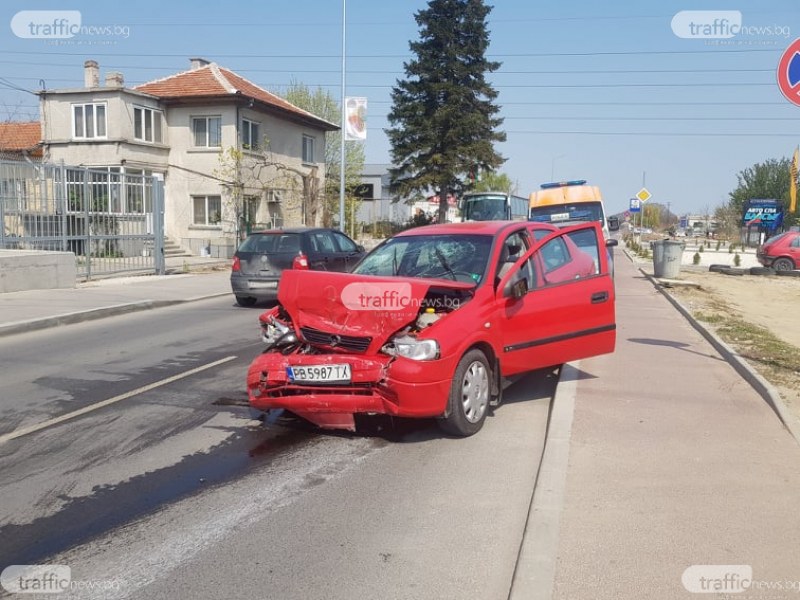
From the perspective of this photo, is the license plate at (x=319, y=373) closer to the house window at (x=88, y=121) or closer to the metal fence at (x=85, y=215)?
the metal fence at (x=85, y=215)

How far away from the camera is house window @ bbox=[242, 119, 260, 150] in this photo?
3200 cm

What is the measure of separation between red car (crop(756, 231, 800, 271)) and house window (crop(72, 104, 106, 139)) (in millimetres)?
25900

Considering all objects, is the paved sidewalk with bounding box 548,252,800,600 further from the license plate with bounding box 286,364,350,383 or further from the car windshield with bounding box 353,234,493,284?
the license plate with bounding box 286,364,350,383

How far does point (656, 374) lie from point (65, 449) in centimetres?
593

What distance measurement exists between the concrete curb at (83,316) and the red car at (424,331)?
6.80 metres

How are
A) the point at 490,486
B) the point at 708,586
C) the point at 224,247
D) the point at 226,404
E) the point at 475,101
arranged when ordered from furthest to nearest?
the point at 475,101 < the point at 224,247 < the point at 226,404 < the point at 490,486 < the point at 708,586

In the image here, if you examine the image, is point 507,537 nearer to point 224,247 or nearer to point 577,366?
point 577,366

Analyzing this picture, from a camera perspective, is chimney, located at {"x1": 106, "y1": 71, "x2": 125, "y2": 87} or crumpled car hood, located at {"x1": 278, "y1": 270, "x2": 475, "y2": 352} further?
chimney, located at {"x1": 106, "y1": 71, "x2": 125, "y2": 87}

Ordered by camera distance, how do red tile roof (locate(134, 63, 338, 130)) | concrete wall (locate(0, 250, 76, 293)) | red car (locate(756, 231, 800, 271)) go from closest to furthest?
concrete wall (locate(0, 250, 76, 293)), red car (locate(756, 231, 800, 271)), red tile roof (locate(134, 63, 338, 130))

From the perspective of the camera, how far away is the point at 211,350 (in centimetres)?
979

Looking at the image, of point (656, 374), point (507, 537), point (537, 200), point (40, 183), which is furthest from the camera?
point (537, 200)

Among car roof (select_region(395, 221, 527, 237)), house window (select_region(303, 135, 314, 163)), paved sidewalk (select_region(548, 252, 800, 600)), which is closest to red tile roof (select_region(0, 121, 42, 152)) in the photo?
house window (select_region(303, 135, 314, 163))

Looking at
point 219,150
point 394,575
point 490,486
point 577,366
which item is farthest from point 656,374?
point 219,150

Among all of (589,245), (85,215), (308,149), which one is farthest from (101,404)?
(308,149)
